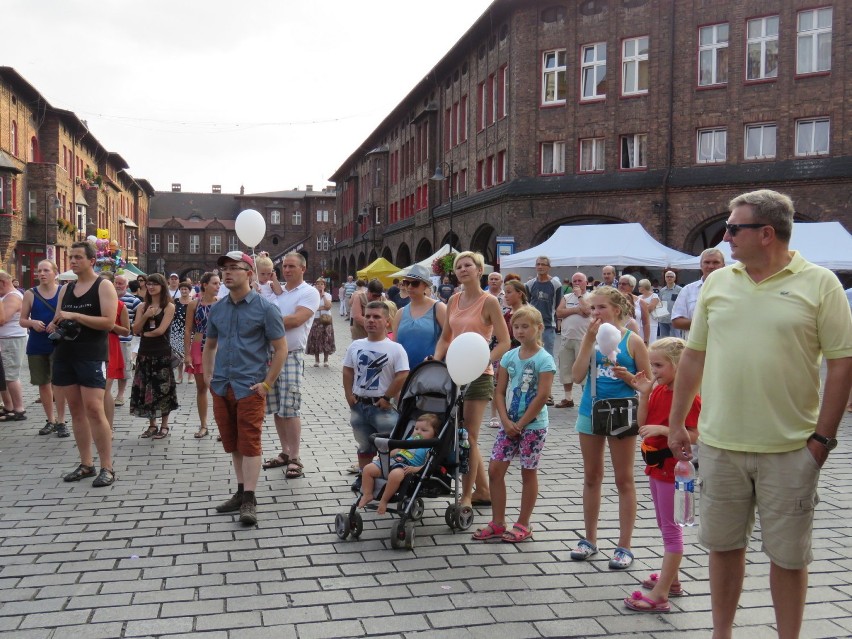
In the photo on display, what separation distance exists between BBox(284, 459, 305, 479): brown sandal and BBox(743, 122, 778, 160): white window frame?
79.2ft

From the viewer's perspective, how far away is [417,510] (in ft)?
17.9

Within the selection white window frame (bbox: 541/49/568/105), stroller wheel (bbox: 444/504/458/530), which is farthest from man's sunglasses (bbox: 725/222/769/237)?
white window frame (bbox: 541/49/568/105)

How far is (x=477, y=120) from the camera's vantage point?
3588cm

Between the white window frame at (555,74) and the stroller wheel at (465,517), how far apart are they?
87.9 feet

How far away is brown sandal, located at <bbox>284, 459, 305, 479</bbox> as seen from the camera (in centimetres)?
713

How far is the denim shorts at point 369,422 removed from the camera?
20.4ft

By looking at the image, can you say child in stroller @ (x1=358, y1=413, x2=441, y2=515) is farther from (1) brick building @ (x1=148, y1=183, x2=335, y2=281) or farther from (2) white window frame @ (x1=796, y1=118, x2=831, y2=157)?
(1) brick building @ (x1=148, y1=183, x2=335, y2=281)

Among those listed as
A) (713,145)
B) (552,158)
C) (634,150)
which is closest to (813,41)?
(713,145)

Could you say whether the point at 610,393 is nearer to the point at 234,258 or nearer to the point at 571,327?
the point at 234,258

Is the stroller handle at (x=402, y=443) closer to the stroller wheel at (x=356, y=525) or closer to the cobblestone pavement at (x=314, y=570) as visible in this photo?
the stroller wheel at (x=356, y=525)

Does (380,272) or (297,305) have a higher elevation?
(380,272)

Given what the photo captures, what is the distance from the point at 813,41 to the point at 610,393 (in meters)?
25.9

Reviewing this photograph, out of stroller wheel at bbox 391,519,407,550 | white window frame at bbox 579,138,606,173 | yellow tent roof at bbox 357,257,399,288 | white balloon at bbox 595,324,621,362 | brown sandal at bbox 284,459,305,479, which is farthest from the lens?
yellow tent roof at bbox 357,257,399,288

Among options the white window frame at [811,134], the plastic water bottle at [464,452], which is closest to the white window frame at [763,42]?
the white window frame at [811,134]
